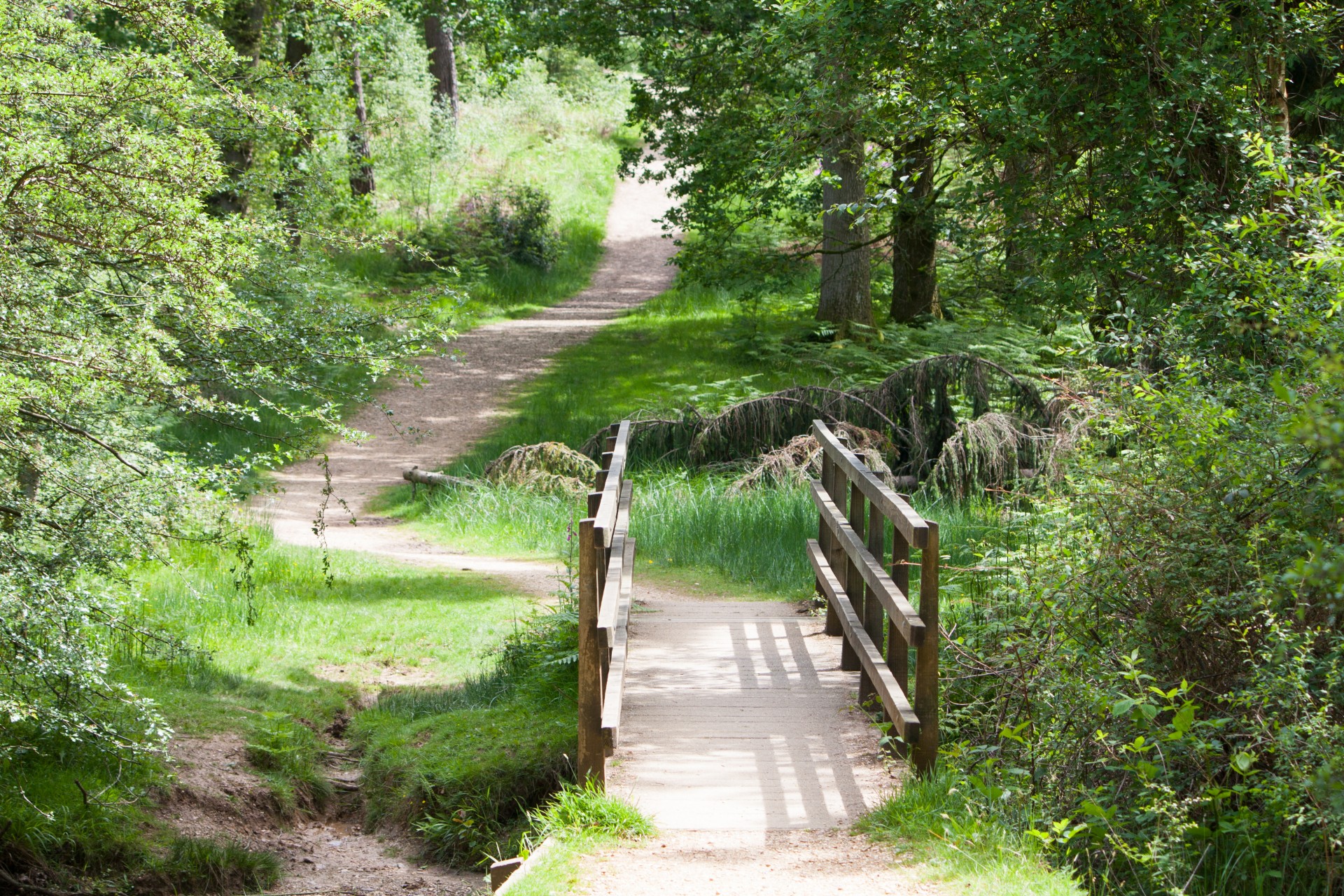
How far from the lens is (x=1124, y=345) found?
539 centimetres

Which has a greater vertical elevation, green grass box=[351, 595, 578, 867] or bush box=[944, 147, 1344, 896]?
bush box=[944, 147, 1344, 896]

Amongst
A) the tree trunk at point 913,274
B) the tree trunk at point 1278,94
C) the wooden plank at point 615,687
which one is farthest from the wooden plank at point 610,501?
the tree trunk at point 913,274

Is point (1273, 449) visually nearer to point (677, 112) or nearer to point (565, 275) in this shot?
point (677, 112)

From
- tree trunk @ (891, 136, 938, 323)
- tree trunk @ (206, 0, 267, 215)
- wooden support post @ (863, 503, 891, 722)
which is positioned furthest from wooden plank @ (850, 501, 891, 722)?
tree trunk @ (891, 136, 938, 323)

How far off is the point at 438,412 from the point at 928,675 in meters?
13.6

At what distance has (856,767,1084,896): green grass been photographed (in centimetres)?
377

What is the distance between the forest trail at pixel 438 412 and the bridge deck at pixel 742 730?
107 inches

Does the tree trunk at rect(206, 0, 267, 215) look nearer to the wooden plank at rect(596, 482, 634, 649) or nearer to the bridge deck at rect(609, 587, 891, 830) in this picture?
the bridge deck at rect(609, 587, 891, 830)

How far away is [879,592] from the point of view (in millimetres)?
5223

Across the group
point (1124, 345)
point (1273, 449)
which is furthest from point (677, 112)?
point (1273, 449)

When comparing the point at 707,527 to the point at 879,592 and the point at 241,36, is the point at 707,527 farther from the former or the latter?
the point at 241,36

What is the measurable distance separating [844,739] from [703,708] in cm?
77

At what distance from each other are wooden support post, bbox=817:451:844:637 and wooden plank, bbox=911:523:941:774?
2234mm

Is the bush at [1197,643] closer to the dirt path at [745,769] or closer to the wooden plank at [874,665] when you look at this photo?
the wooden plank at [874,665]
